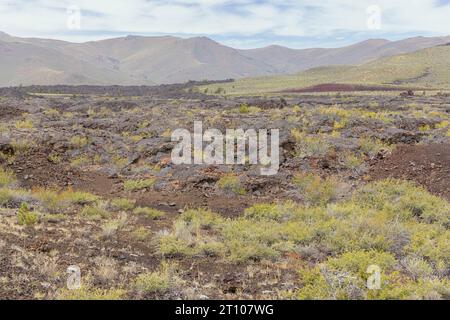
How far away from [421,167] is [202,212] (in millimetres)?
7912

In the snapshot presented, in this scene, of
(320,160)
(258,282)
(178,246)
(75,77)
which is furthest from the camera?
(75,77)

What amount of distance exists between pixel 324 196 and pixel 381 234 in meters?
3.49

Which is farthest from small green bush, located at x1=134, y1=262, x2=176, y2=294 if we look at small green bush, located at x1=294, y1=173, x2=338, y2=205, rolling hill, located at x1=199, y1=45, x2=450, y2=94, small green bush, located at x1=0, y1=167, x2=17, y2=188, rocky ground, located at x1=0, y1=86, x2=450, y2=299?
rolling hill, located at x1=199, y1=45, x2=450, y2=94

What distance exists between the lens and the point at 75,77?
652 feet

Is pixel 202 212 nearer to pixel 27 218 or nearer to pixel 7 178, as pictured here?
pixel 27 218

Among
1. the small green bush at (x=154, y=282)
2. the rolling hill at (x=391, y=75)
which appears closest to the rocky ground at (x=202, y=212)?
the small green bush at (x=154, y=282)

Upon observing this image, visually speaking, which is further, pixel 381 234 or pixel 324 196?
pixel 324 196

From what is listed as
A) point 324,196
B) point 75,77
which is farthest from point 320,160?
point 75,77

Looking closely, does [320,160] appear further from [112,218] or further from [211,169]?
[112,218]

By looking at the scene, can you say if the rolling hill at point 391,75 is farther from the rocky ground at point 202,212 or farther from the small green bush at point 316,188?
the small green bush at point 316,188

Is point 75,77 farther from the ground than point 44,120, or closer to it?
farther from the ground

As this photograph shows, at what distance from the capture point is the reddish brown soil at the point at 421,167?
45.0 feet

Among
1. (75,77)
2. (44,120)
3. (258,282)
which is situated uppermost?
(75,77)
